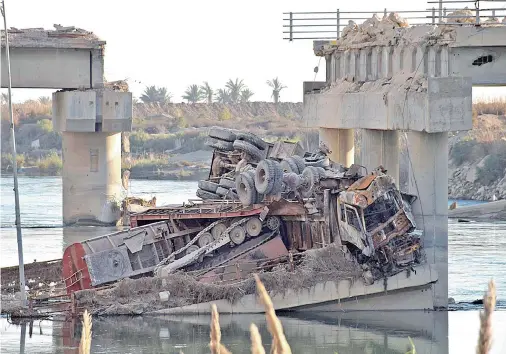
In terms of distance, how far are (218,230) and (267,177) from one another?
192 cm

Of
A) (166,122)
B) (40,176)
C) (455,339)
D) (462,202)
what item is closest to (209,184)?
(455,339)

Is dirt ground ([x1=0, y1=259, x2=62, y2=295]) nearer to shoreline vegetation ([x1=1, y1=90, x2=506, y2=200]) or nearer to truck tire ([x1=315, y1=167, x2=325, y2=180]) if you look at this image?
truck tire ([x1=315, y1=167, x2=325, y2=180])

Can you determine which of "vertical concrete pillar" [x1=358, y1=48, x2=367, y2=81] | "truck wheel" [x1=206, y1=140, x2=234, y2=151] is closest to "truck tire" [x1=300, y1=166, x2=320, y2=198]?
"truck wheel" [x1=206, y1=140, x2=234, y2=151]

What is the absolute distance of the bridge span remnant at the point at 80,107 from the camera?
163 ft

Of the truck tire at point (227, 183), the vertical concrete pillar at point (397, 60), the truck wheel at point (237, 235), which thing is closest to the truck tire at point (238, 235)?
the truck wheel at point (237, 235)

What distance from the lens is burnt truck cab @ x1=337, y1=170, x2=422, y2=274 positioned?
28.8 m

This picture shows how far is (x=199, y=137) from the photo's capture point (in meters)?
96.0

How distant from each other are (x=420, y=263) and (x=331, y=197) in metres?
2.64

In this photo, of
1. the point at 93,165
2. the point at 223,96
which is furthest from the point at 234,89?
the point at 93,165

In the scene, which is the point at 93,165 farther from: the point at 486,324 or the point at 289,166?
the point at 486,324

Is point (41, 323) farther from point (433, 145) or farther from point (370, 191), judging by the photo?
point (433, 145)

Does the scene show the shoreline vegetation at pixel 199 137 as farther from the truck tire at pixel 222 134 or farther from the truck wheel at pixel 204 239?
the truck wheel at pixel 204 239

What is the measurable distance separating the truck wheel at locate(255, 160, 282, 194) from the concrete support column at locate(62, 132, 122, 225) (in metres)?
23.0

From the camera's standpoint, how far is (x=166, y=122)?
108312 mm
